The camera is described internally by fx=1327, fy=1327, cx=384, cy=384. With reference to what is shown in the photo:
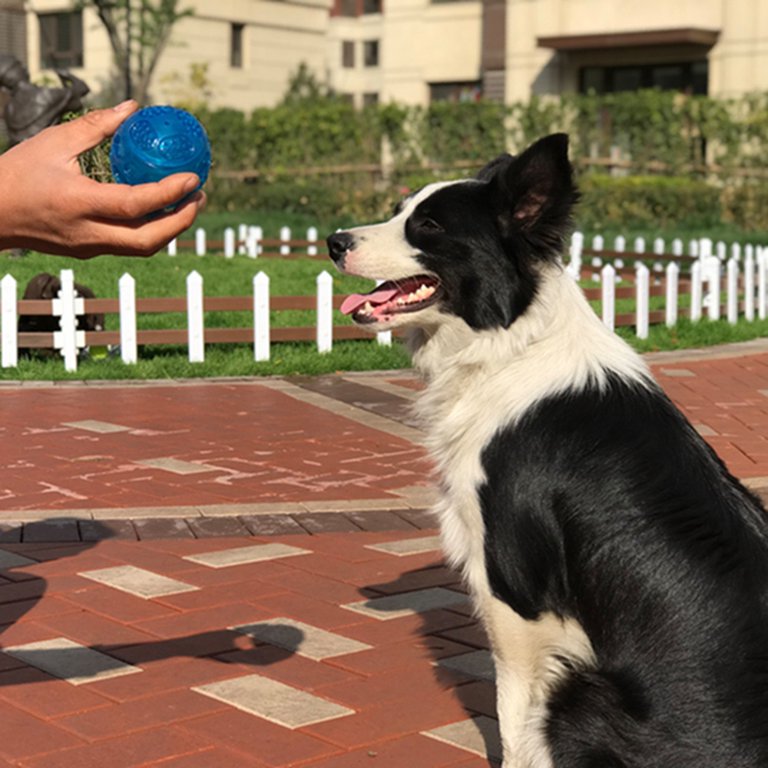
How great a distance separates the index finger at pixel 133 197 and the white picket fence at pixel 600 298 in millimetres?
5035

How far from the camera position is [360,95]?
5522cm

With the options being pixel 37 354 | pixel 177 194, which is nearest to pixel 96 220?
pixel 177 194

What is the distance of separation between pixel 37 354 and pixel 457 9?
29564 mm

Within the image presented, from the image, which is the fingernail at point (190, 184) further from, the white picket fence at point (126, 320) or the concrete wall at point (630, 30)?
the concrete wall at point (630, 30)

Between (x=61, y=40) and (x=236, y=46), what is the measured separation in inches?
245

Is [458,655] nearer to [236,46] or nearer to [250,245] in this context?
[250,245]

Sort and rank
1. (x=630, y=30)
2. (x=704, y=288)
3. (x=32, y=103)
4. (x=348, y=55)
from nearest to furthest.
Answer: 1. (x=704, y=288)
2. (x=32, y=103)
3. (x=630, y=30)
4. (x=348, y=55)

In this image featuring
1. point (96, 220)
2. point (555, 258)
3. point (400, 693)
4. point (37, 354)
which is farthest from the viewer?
point (37, 354)

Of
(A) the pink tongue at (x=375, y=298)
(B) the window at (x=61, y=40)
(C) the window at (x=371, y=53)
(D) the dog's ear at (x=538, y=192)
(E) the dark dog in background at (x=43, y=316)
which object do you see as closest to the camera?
(D) the dog's ear at (x=538, y=192)

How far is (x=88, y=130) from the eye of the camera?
2.88m

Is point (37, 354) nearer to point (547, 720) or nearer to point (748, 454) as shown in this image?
point (748, 454)

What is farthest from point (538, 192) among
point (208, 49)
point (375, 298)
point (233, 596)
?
point (208, 49)

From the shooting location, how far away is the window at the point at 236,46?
4769 cm

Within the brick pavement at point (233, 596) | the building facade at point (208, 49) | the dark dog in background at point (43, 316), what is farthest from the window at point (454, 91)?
the brick pavement at point (233, 596)
